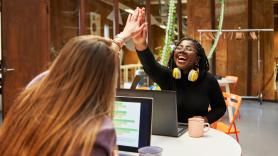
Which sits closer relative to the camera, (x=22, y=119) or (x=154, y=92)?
(x=22, y=119)

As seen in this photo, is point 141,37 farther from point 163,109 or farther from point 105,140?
point 105,140

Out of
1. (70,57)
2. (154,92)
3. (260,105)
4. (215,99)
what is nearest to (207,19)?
Result: (260,105)

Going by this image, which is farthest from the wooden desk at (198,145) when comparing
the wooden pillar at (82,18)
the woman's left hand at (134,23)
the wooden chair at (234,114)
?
the wooden pillar at (82,18)

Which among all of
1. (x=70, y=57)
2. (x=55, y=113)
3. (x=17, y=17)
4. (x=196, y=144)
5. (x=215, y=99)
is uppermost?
(x=17, y=17)

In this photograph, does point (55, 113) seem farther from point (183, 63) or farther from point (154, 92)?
point (183, 63)

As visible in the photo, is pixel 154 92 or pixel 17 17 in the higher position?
pixel 17 17

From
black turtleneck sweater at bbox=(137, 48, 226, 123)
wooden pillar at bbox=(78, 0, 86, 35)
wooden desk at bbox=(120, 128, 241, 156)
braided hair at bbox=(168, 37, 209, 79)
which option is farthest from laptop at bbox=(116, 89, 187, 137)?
wooden pillar at bbox=(78, 0, 86, 35)

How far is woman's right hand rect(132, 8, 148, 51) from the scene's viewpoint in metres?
2.02

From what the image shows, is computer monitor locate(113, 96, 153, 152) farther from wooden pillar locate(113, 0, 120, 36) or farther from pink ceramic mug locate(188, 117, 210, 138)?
wooden pillar locate(113, 0, 120, 36)

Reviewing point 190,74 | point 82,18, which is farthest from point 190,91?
point 82,18

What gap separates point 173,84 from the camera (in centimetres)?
243

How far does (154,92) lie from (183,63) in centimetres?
60

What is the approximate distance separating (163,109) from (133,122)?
→ 351 millimetres

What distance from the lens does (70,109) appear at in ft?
2.86
